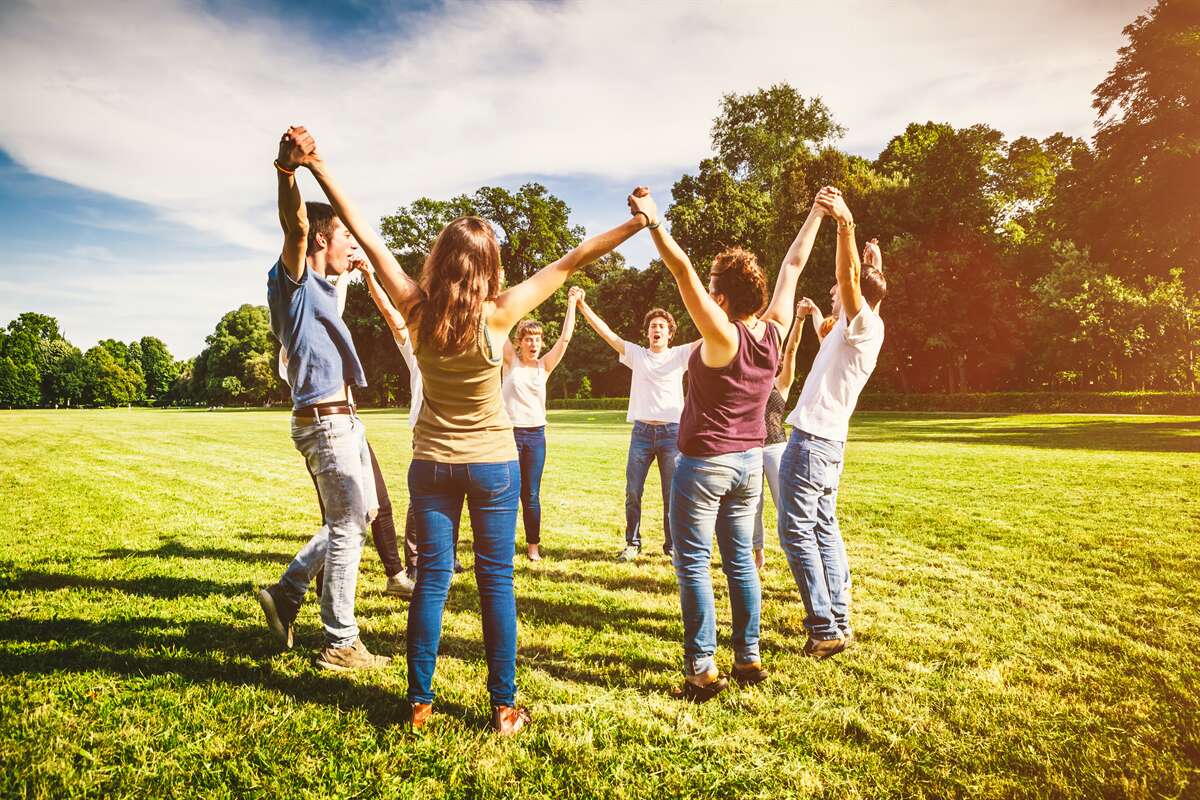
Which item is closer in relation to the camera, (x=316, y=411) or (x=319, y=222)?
(x=316, y=411)

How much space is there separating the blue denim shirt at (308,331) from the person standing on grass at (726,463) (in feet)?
6.85

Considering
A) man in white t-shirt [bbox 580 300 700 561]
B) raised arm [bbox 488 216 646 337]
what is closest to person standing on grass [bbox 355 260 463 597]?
raised arm [bbox 488 216 646 337]

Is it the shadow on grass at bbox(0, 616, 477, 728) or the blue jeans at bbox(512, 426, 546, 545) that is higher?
the blue jeans at bbox(512, 426, 546, 545)

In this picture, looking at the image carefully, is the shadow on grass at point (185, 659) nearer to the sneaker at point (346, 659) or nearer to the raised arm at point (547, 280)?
the sneaker at point (346, 659)

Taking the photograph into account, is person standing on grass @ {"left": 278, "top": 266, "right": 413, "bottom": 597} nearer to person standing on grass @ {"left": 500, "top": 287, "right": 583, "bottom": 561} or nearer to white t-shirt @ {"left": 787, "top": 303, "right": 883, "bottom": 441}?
person standing on grass @ {"left": 500, "top": 287, "right": 583, "bottom": 561}

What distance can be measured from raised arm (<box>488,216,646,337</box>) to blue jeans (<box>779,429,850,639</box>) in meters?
2.02

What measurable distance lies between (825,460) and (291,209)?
11.8 ft

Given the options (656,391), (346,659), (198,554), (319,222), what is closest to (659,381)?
(656,391)

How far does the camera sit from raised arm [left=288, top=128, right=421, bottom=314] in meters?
2.79

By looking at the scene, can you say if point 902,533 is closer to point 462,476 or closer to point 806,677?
point 806,677

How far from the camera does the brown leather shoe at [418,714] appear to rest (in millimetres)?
3021

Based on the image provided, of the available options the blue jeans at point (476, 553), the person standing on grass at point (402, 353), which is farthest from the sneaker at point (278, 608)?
the blue jeans at point (476, 553)

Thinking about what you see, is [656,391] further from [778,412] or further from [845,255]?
[845,255]

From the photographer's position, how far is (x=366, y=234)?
2.78 meters
